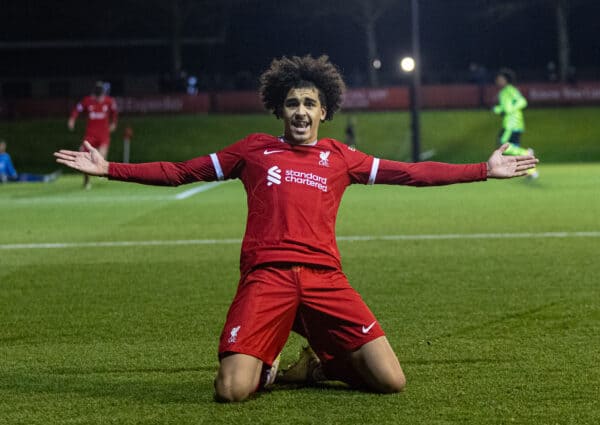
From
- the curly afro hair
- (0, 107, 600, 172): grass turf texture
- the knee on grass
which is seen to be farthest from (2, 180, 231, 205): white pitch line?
the knee on grass

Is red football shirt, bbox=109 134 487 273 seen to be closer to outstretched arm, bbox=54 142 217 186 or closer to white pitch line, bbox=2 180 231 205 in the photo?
outstretched arm, bbox=54 142 217 186

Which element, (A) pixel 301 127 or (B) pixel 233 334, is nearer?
(B) pixel 233 334

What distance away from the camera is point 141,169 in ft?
20.0

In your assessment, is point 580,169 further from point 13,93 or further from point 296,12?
point 13,93

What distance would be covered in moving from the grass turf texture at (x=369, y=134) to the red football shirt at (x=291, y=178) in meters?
28.5

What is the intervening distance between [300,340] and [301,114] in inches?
76.4

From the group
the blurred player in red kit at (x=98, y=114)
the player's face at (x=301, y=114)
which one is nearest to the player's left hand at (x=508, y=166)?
the player's face at (x=301, y=114)

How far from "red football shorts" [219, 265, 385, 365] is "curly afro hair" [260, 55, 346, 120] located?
3.54 feet

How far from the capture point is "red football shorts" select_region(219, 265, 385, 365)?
231 inches

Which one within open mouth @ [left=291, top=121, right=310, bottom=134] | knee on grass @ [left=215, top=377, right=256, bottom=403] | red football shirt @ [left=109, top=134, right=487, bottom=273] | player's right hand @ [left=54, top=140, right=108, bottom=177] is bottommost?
knee on grass @ [left=215, top=377, right=256, bottom=403]

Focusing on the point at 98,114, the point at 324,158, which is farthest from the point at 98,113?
the point at 324,158

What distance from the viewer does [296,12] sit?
62.4 m

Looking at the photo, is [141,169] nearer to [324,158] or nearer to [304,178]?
[304,178]

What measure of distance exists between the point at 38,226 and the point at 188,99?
29.9 metres
